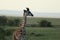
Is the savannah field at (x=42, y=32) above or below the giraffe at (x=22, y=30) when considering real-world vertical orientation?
below

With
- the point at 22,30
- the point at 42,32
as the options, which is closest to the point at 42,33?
the point at 42,32

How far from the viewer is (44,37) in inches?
229

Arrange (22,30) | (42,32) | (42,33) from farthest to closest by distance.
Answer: (42,32) < (42,33) < (22,30)

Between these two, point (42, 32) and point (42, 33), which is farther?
point (42, 32)

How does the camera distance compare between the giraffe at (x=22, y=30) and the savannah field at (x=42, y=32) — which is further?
the savannah field at (x=42, y=32)

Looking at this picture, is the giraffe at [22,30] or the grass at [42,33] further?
the grass at [42,33]

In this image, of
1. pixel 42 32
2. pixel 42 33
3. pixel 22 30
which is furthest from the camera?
pixel 42 32

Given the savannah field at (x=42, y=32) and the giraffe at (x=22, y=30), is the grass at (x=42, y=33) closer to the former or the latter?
the savannah field at (x=42, y=32)

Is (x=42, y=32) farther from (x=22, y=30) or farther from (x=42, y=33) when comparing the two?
(x=22, y=30)

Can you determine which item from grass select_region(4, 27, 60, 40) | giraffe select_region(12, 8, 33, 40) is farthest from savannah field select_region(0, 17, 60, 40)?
giraffe select_region(12, 8, 33, 40)

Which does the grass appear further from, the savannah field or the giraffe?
the giraffe

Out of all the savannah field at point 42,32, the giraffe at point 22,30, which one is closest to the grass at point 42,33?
the savannah field at point 42,32

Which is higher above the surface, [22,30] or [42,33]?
[22,30]

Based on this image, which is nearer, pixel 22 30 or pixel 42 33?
pixel 22 30
